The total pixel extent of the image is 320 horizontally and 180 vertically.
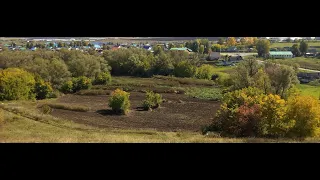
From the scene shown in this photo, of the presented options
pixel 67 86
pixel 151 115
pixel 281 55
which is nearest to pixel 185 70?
pixel 67 86

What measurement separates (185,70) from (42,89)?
64.0ft

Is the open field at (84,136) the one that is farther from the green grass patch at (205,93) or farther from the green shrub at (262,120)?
the green grass patch at (205,93)

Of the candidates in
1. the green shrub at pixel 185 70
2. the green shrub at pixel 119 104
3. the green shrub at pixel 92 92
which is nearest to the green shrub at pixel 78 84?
the green shrub at pixel 92 92

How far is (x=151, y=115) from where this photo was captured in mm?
21500

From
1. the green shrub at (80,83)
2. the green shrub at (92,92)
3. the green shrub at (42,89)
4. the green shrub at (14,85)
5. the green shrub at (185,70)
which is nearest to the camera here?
the green shrub at (14,85)

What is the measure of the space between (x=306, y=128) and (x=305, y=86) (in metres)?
21.7

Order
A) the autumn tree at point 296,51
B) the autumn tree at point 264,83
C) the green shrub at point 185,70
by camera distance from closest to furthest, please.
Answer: the autumn tree at point 264,83, the green shrub at point 185,70, the autumn tree at point 296,51

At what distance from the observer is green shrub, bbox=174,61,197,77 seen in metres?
40.2

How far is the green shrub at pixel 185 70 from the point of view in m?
40.2

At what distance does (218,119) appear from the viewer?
12352 mm

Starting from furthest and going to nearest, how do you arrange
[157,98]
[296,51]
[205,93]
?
[296,51] < [205,93] < [157,98]

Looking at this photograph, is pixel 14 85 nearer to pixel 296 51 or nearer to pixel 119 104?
pixel 119 104

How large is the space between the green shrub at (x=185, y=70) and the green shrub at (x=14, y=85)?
20.7 m
